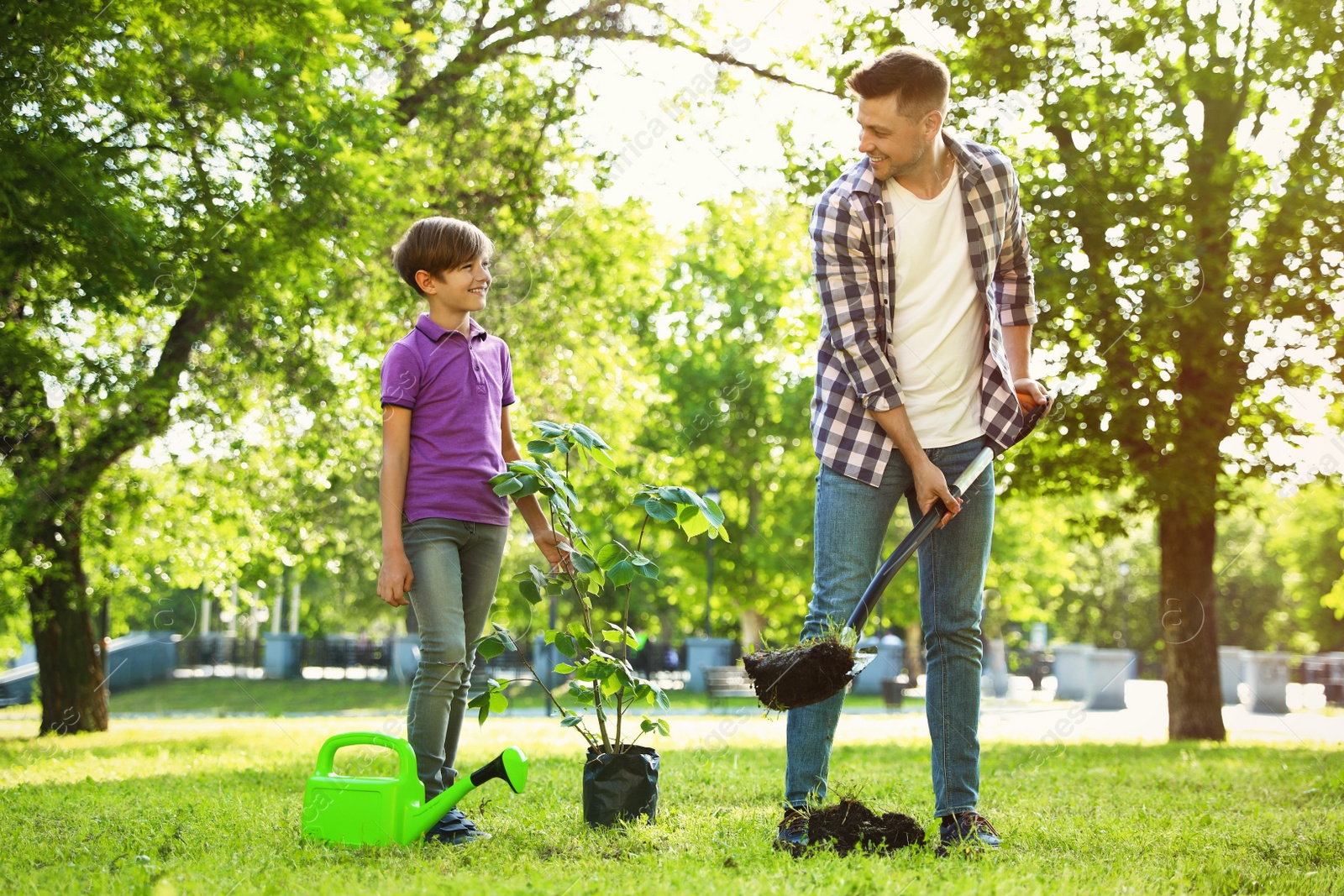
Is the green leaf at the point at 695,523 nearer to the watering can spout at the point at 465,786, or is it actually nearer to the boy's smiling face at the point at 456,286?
the watering can spout at the point at 465,786

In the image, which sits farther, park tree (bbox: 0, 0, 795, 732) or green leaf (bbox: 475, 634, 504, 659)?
park tree (bbox: 0, 0, 795, 732)

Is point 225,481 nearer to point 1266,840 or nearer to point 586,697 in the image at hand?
point 586,697

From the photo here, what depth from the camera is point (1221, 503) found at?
31.7ft

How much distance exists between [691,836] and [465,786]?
0.70 meters

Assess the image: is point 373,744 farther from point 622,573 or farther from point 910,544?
point 910,544

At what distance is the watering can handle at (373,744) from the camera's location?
9.96ft

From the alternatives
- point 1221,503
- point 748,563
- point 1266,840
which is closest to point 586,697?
point 1266,840

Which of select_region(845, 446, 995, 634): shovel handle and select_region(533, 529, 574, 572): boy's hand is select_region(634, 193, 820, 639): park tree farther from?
select_region(845, 446, 995, 634): shovel handle

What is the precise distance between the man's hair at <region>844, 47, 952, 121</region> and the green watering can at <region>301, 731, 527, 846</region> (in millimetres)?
2147

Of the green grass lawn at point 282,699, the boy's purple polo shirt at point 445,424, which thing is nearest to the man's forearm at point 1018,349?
the boy's purple polo shirt at point 445,424

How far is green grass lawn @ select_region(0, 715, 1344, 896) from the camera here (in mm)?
2586

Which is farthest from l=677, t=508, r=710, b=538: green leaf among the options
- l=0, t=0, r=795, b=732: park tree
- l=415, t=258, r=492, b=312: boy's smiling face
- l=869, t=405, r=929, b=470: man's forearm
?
l=0, t=0, r=795, b=732: park tree

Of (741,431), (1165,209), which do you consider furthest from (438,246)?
(741,431)

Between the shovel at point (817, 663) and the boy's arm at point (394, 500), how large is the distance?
1.09 m
